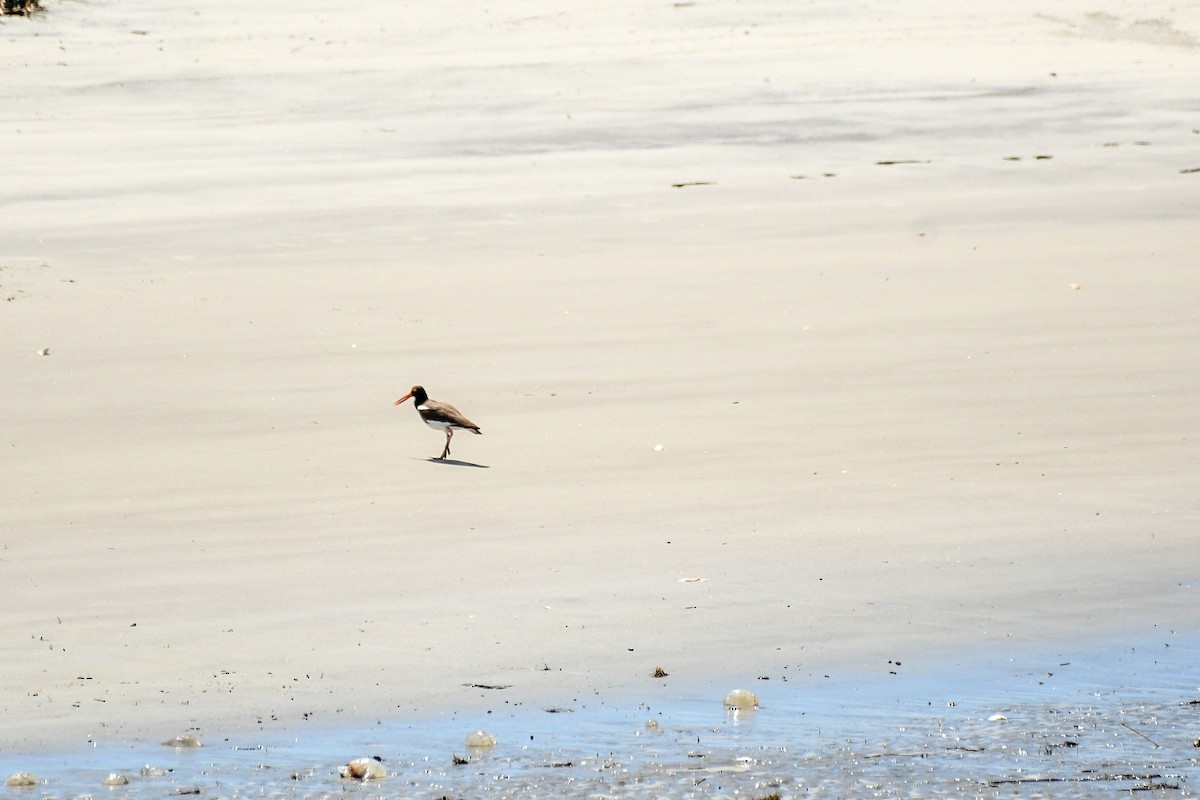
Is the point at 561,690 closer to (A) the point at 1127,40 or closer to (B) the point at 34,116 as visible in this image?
(B) the point at 34,116

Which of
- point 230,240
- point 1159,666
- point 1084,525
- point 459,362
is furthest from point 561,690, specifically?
point 230,240

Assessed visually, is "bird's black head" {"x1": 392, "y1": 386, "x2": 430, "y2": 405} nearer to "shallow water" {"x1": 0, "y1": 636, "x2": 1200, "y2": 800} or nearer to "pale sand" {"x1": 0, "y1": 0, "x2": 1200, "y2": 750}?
"pale sand" {"x1": 0, "y1": 0, "x2": 1200, "y2": 750}

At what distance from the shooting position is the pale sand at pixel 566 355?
25.0 ft

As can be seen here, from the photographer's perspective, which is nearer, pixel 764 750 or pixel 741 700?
pixel 764 750

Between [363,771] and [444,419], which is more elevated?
[444,419]

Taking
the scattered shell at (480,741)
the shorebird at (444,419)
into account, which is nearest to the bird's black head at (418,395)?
the shorebird at (444,419)

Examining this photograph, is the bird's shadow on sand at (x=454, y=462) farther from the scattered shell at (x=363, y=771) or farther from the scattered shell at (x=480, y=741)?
the scattered shell at (x=363, y=771)

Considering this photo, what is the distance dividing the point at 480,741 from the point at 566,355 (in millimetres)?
6076

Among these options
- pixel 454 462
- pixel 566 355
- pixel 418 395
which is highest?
pixel 566 355

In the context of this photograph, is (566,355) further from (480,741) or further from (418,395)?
(480,741)

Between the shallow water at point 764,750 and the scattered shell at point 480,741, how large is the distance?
39 mm

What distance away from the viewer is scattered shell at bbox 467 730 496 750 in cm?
644

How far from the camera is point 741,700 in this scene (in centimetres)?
688

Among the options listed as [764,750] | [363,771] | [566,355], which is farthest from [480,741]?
[566,355]
